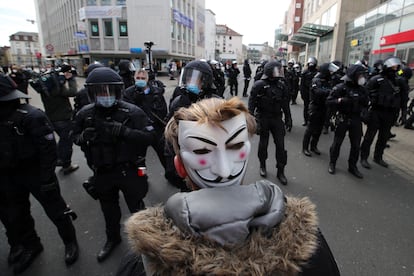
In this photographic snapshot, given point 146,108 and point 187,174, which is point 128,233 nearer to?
point 187,174

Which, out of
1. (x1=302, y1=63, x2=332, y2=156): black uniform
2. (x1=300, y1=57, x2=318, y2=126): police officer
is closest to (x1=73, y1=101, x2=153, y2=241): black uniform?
(x1=302, y1=63, x2=332, y2=156): black uniform

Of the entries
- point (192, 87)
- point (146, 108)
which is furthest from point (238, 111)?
point (146, 108)

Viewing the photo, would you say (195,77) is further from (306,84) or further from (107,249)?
(306,84)

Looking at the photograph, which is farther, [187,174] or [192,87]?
[192,87]

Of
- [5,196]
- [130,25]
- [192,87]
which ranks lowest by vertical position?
[5,196]

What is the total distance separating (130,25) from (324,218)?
117 feet

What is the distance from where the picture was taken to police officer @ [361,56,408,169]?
15.6ft

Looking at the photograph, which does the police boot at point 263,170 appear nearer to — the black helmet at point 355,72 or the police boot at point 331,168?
the police boot at point 331,168

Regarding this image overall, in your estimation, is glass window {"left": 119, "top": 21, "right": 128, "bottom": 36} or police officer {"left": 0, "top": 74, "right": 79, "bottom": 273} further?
glass window {"left": 119, "top": 21, "right": 128, "bottom": 36}

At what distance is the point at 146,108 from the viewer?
15.6ft

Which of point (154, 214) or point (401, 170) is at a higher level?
point (154, 214)

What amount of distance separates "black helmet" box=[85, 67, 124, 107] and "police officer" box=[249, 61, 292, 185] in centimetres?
265

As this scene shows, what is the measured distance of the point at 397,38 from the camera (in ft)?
42.4

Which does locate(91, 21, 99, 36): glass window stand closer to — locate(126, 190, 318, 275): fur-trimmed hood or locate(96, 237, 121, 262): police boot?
Result: locate(96, 237, 121, 262): police boot
